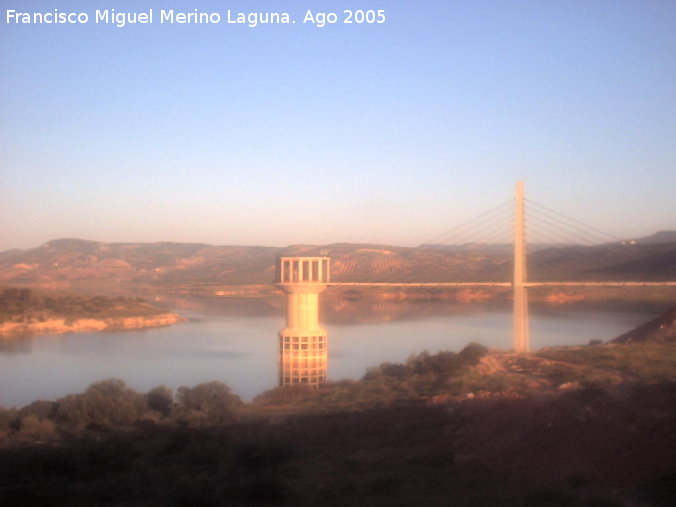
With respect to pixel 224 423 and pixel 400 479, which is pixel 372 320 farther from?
pixel 400 479

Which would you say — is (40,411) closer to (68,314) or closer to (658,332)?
(658,332)

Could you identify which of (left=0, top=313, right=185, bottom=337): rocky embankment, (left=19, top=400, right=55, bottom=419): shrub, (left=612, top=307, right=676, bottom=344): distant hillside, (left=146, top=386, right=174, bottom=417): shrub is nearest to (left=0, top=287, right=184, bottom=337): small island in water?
(left=0, top=313, right=185, bottom=337): rocky embankment

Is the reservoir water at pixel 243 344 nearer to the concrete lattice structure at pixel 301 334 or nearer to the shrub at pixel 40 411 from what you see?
the concrete lattice structure at pixel 301 334

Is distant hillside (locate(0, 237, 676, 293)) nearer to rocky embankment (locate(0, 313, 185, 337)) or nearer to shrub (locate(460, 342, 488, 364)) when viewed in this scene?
rocky embankment (locate(0, 313, 185, 337))

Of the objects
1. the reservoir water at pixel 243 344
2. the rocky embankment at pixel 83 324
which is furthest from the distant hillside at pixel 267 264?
the rocky embankment at pixel 83 324

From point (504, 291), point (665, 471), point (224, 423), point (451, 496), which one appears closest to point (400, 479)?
point (451, 496)
